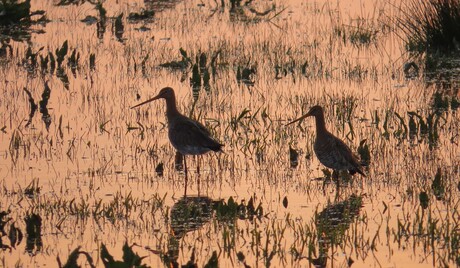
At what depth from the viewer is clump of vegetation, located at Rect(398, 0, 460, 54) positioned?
17.5m

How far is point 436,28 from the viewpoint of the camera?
58.5 feet

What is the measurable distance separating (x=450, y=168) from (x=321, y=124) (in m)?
1.36

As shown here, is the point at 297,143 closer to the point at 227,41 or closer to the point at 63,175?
the point at 63,175

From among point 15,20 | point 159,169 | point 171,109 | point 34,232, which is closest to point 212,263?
point 34,232

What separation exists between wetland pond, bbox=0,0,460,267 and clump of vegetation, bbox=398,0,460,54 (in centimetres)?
45

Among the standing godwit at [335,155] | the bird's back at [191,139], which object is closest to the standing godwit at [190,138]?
the bird's back at [191,139]

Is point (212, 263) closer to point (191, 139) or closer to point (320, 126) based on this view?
point (191, 139)

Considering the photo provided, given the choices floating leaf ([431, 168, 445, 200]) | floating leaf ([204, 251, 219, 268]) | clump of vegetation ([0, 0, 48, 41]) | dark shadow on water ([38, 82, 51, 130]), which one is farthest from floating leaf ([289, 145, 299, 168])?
clump of vegetation ([0, 0, 48, 41])

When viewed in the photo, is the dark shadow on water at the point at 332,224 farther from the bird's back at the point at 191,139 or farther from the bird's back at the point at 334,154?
the bird's back at the point at 191,139

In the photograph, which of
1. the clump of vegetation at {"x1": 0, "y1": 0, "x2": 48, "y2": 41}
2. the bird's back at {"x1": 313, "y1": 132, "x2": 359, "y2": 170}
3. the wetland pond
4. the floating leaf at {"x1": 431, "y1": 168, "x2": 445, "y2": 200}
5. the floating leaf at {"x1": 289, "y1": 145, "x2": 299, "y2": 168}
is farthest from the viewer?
the clump of vegetation at {"x1": 0, "y1": 0, "x2": 48, "y2": 41}

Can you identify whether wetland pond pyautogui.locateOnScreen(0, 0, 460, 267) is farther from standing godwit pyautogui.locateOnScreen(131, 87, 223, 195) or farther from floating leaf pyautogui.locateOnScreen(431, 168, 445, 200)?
standing godwit pyautogui.locateOnScreen(131, 87, 223, 195)

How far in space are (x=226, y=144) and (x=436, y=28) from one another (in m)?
5.70

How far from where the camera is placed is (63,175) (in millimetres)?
12109

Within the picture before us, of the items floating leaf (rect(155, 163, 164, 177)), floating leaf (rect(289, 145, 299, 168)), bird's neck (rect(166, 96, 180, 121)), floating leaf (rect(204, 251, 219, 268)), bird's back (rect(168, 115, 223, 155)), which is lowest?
floating leaf (rect(204, 251, 219, 268))
